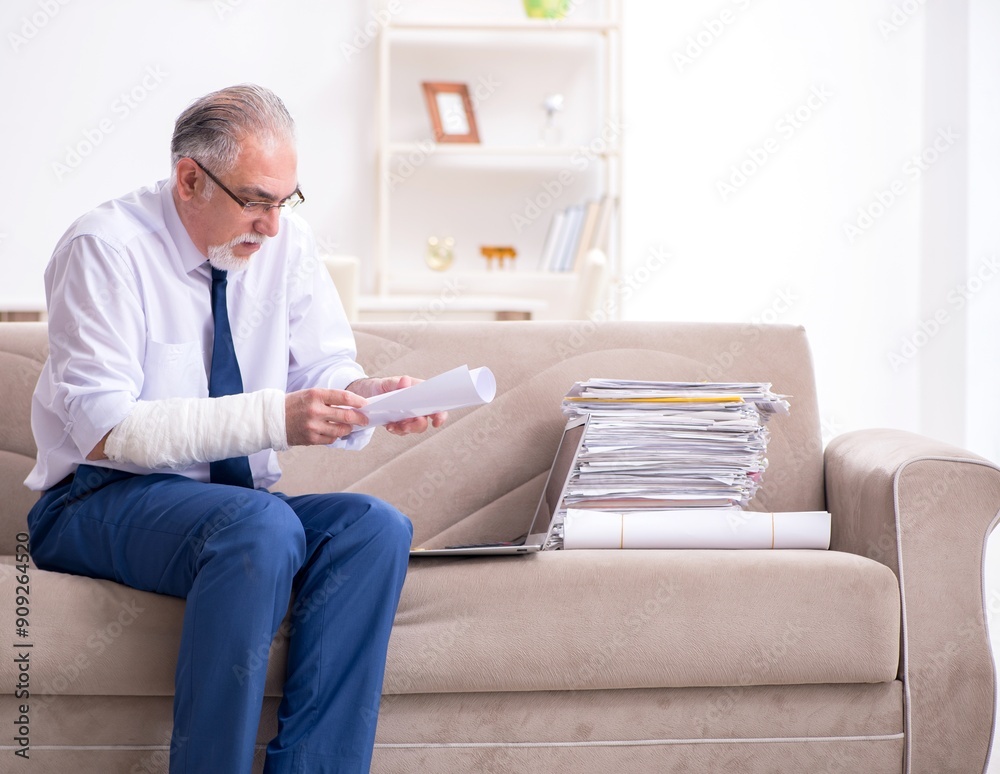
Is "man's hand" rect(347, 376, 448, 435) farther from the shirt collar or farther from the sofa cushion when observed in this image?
the shirt collar

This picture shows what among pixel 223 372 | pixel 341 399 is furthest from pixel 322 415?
pixel 223 372

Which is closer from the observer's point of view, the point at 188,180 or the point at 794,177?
the point at 188,180

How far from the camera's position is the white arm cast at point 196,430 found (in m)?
1.37

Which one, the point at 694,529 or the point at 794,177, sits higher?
the point at 794,177

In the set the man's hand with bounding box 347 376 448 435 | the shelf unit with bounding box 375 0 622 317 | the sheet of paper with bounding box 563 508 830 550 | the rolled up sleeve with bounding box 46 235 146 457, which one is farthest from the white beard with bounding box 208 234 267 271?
the shelf unit with bounding box 375 0 622 317

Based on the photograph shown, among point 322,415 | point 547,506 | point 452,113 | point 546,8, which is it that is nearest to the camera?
point 322,415

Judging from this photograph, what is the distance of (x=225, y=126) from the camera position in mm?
1494

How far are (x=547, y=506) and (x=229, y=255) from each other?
0.66 m

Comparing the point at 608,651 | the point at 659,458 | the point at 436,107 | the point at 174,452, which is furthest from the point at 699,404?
the point at 436,107

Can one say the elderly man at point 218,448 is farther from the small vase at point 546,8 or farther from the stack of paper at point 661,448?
the small vase at point 546,8

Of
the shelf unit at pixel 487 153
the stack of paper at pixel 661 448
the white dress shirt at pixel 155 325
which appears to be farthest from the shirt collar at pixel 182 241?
the shelf unit at pixel 487 153

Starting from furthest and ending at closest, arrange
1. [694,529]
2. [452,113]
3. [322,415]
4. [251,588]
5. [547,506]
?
[452,113]
[547,506]
[694,529]
[322,415]
[251,588]

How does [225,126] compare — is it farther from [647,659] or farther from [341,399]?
[647,659]

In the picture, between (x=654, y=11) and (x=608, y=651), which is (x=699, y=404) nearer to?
(x=608, y=651)
